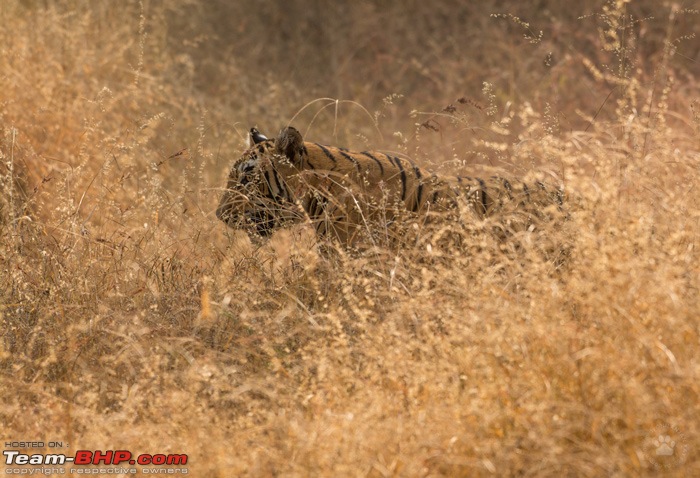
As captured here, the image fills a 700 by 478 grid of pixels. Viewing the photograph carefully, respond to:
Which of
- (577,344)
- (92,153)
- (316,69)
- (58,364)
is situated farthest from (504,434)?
(316,69)

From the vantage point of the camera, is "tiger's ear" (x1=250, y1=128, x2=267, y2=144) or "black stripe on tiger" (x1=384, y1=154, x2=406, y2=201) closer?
"black stripe on tiger" (x1=384, y1=154, x2=406, y2=201)

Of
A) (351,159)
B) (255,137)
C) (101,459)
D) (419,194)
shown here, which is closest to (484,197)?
(419,194)

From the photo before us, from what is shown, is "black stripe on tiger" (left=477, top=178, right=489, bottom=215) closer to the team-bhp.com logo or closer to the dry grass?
the dry grass

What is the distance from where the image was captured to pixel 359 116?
361 inches

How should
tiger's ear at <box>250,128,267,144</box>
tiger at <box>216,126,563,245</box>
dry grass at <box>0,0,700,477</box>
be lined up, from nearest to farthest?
dry grass at <box>0,0,700,477</box> < tiger at <box>216,126,563,245</box> < tiger's ear at <box>250,128,267,144</box>

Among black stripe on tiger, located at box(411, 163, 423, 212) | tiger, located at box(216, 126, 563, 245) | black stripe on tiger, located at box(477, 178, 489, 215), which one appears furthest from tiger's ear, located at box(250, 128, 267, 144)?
black stripe on tiger, located at box(477, 178, 489, 215)

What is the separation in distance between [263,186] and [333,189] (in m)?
0.36

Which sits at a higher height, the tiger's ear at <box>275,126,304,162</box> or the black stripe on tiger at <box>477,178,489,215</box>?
the tiger's ear at <box>275,126,304,162</box>

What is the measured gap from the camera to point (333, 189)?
4.58 meters

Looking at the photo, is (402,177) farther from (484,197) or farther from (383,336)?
(383,336)

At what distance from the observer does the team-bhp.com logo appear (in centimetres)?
301

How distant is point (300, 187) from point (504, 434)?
6.82 ft

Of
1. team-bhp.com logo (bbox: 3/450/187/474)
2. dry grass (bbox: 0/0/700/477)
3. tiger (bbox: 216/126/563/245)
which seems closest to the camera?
dry grass (bbox: 0/0/700/477)

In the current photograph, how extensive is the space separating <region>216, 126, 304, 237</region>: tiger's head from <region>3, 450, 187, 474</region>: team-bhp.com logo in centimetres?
149
